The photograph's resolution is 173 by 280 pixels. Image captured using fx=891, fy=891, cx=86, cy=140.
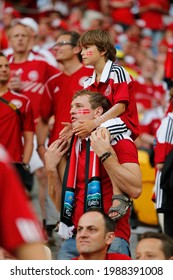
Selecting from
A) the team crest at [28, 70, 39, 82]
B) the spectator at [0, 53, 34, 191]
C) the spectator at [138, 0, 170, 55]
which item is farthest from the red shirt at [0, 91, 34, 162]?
the spectator at [138, 0, 170, 55]

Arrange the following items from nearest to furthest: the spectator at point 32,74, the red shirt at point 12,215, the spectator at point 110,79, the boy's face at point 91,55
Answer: the red shirt at point 12,215
the spectator at point 110,79
the boy's face at point 91,55
the spectator at point 32,74

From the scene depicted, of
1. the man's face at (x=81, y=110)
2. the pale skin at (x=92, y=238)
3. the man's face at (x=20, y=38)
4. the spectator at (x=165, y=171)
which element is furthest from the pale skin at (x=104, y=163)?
the man's face at (x=20, y=38)

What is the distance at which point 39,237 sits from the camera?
3395mm

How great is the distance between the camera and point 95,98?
6.44 metres

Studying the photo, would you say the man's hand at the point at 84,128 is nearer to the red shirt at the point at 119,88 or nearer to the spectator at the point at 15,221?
the red shirt at the point at 119,88

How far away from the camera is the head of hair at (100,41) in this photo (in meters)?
7.11

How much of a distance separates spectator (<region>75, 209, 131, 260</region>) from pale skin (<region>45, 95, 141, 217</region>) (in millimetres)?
373

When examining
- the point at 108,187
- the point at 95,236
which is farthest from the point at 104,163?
the point at 95,236

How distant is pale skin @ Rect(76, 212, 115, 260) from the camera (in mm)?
5445

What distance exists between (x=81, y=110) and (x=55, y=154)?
0.37 metres

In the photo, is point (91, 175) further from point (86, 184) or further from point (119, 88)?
point (119, 88)

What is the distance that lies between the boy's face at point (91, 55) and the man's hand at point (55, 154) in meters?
1.02
